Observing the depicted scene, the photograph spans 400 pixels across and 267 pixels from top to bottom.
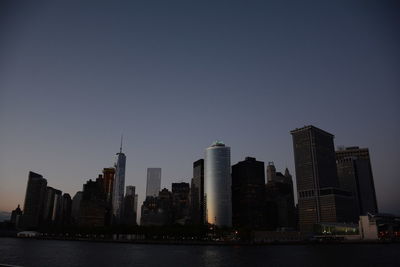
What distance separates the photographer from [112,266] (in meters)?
84.8

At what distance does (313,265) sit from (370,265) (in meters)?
14.1

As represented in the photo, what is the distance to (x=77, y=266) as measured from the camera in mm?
83188

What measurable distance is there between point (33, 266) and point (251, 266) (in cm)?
4965

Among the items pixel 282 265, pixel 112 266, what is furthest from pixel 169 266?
pixel 282 265

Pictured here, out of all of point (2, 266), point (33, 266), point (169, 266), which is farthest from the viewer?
point (169, 266)

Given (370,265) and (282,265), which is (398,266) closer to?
(370,265)

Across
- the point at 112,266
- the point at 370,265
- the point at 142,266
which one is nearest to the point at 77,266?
the point at 112,266

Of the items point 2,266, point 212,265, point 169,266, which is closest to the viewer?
point 2,266

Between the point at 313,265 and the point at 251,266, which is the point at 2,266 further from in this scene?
the point at 313,265

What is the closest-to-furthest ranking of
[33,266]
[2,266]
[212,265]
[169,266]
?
[2,266] → [33,266] → [169,266] → [212,265]

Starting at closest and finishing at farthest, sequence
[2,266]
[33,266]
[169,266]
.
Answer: [2,266] < [33,266] < [169,266]

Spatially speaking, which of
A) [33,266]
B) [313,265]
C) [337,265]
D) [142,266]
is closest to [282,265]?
[313,265]

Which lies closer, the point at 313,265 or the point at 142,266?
the point at 142,266

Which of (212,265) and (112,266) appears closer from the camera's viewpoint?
(112,266)
